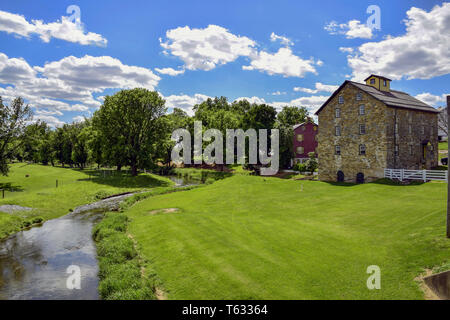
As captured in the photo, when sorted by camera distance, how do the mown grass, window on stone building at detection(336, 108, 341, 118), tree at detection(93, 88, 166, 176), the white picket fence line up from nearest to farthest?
1. the mown grass
2. the white picket fence
3. window on stone building at detection(336, 108, 341, 118)
4. tree at detection(93, 88, 166, 176)

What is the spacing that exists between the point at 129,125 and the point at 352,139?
44.8 m

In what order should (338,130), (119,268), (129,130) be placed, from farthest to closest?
(129,130), (338,130), (119,268)

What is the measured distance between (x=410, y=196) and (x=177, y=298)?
27039mm

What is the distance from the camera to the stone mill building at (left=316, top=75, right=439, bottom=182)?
40094 mm

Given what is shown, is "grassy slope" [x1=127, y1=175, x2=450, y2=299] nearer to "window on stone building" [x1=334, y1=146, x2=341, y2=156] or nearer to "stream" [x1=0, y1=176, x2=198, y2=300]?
"stream" [x1=0, y1=176, x2=198, y2=300]

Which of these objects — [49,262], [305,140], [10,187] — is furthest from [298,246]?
[305,140]

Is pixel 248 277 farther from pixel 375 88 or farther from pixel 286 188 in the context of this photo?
pixel 375 88

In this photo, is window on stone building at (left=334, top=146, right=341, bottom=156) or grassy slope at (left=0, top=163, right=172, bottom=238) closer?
grassy slope at (left=0, top=163, right=172, bottom=238)

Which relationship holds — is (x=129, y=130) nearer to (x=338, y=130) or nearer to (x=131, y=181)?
(x=131, y=181)

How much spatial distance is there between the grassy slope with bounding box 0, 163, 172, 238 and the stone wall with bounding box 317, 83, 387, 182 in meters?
31.7

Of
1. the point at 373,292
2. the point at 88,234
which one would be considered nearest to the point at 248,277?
the point at 373,292

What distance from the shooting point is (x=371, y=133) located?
4100 cm

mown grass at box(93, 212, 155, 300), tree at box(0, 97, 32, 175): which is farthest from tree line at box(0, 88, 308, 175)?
mown grass at box(93, 212, 155, 300)

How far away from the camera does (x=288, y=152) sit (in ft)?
219
